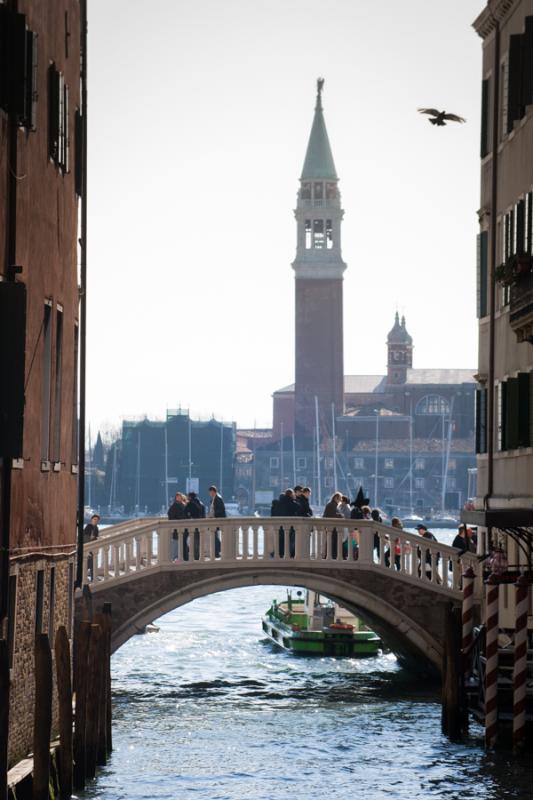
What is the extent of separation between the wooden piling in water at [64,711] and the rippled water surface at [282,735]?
114 centimetres

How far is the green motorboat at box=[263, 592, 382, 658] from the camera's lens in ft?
113

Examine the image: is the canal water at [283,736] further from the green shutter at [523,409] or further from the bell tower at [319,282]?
the bell tower at [319,282]

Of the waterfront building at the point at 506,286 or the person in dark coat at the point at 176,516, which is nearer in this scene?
the waterfront building at the point at 506,286

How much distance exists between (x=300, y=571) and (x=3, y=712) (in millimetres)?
15732

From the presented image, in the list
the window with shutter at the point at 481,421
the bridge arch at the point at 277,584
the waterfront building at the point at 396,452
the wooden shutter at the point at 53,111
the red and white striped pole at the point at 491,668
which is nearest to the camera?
the wooden shutter at the point at 53,111

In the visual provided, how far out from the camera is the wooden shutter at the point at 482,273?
25.8m

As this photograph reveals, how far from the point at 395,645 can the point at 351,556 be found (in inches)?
132

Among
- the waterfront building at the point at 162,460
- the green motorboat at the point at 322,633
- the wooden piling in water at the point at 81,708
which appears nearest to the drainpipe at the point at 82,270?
the wooden piling in water at the point at 81,708

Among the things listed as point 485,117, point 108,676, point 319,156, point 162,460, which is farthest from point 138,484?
point 108,676

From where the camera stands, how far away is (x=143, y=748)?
2169 cm

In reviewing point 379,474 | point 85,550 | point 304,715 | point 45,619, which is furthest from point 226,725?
point 379,474

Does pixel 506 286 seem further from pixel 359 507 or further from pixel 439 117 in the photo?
pixel 359 507

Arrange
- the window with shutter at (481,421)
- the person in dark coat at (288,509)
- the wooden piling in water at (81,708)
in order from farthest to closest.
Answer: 1. the person in dark coat at (288,509)
2. the window with shutter at (481,421)
3. the wooden piling in water at (81,708)

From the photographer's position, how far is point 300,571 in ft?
92.6
